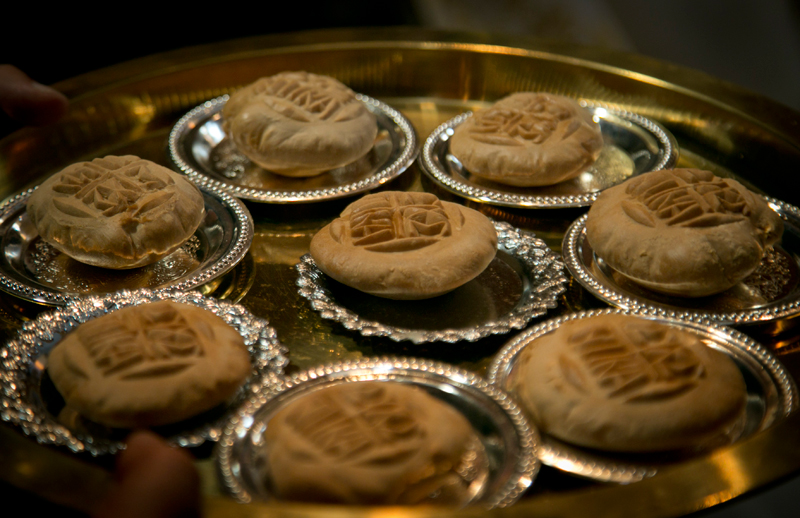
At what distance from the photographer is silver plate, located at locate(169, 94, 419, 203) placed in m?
2.14

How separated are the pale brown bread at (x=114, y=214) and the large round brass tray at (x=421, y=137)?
0.56ft

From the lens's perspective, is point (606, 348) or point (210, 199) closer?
point (606, 348)

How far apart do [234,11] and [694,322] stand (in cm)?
416

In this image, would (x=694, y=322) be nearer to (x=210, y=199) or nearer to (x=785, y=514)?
(x=210, y=199)

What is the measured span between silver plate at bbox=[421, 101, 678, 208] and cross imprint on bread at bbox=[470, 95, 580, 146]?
14 centimetres

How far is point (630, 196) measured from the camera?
1.85 meters

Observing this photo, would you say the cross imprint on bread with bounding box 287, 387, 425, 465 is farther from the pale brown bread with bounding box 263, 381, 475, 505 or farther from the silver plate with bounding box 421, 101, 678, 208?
the silver plate with bounding box 421, 101, 678, 208

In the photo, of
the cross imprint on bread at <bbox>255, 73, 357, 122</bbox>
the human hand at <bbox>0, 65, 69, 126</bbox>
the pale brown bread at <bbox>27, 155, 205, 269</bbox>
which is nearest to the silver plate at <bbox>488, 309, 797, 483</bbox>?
the pale brown bread at <bbox>27, 155, 205, 269</bbox>

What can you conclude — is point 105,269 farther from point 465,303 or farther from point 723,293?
point 723,293

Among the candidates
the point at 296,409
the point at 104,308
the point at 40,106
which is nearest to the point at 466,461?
the point at 296,409

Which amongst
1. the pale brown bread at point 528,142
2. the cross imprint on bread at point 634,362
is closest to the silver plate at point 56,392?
the cross imprint on bread at point 634,362

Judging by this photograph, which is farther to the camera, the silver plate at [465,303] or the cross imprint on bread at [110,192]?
the cross imprint on bread at [110,192]

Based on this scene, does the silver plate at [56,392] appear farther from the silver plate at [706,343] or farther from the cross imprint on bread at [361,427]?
the silver plate at [706,343]

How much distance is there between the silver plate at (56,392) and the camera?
1.34 metres
